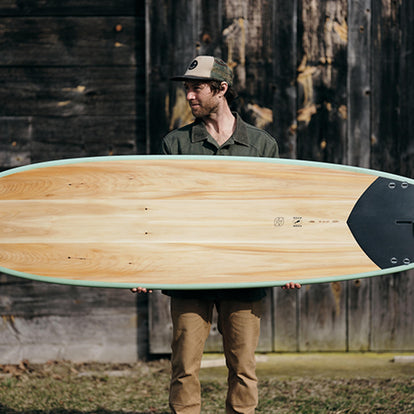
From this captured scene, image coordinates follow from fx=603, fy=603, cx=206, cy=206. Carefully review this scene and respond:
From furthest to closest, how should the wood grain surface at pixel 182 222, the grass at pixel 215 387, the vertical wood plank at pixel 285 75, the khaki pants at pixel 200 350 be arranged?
the vertical wood plank at pixel 285 75, the grass at pixel 215 387, the wood grain surface at pixel 182 222, the khaki pants at pixel 200 350

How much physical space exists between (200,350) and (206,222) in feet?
1.59

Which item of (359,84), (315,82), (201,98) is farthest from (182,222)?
(359,84)

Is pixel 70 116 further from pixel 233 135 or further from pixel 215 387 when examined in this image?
pixel 215 387

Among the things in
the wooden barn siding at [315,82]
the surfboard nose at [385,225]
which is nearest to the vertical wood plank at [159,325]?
the wooden barn siding at [315,82]

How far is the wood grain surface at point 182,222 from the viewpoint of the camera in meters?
2.34

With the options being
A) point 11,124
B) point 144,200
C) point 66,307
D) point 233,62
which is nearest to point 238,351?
point 144,200

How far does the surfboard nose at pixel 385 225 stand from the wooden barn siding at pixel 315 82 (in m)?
1.01

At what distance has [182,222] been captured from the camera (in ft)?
7.72

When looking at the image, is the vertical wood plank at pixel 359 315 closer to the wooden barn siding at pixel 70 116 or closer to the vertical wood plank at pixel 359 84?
the vertical wood plank at pixel 359 84

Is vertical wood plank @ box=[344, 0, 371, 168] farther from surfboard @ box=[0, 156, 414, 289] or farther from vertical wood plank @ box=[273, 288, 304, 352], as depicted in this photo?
surfboard @ box=[0, 156, 414, 289]

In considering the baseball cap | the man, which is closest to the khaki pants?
the man

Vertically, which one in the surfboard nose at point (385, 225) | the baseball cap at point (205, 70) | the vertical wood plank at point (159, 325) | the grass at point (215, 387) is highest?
the baseball cap at point (205, 70)

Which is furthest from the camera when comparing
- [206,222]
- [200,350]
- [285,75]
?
[285,75]

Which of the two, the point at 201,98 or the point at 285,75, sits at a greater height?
the point at 285,75
